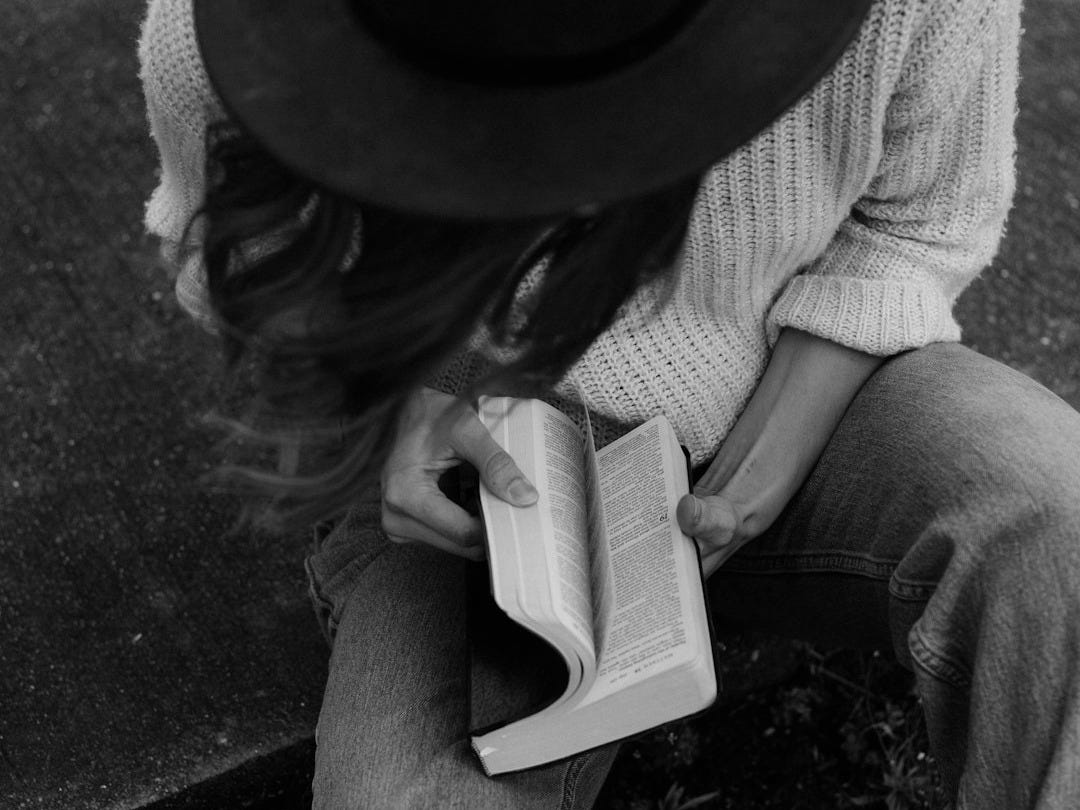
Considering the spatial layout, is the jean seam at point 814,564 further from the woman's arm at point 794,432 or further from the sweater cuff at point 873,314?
the sweater cuff at point 873,314

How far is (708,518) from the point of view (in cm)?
114

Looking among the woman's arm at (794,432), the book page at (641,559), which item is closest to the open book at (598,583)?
the book page at (641,559)

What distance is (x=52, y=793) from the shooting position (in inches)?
57.9

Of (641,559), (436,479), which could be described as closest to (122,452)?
(436,479)

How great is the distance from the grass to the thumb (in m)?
0.58

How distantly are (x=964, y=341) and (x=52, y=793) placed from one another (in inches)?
67.3

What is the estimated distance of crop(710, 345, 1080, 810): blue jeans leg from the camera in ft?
3.01

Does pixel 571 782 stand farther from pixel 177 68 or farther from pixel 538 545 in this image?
pixel 177 68

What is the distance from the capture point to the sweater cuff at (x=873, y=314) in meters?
1.23

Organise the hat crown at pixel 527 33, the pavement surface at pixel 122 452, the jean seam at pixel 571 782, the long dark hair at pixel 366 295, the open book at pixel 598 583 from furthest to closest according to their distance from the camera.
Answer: the pavement surface at pixel 122 452
the jean seam at pixel 571 782
the open book at pixel 598 583
the long dark hair at pixel 366 295
the hat crown at pixel 527 33

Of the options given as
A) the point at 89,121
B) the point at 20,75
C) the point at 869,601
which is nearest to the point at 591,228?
the point at 869,601

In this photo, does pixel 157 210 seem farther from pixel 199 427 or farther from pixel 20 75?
pixel 20 75

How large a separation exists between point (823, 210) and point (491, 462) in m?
0.43

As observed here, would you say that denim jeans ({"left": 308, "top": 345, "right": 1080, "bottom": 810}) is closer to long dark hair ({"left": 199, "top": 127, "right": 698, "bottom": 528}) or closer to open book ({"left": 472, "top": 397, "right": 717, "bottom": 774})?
open book ({"left": 472, "top": 397, "right": 717, "bottom": 774})
